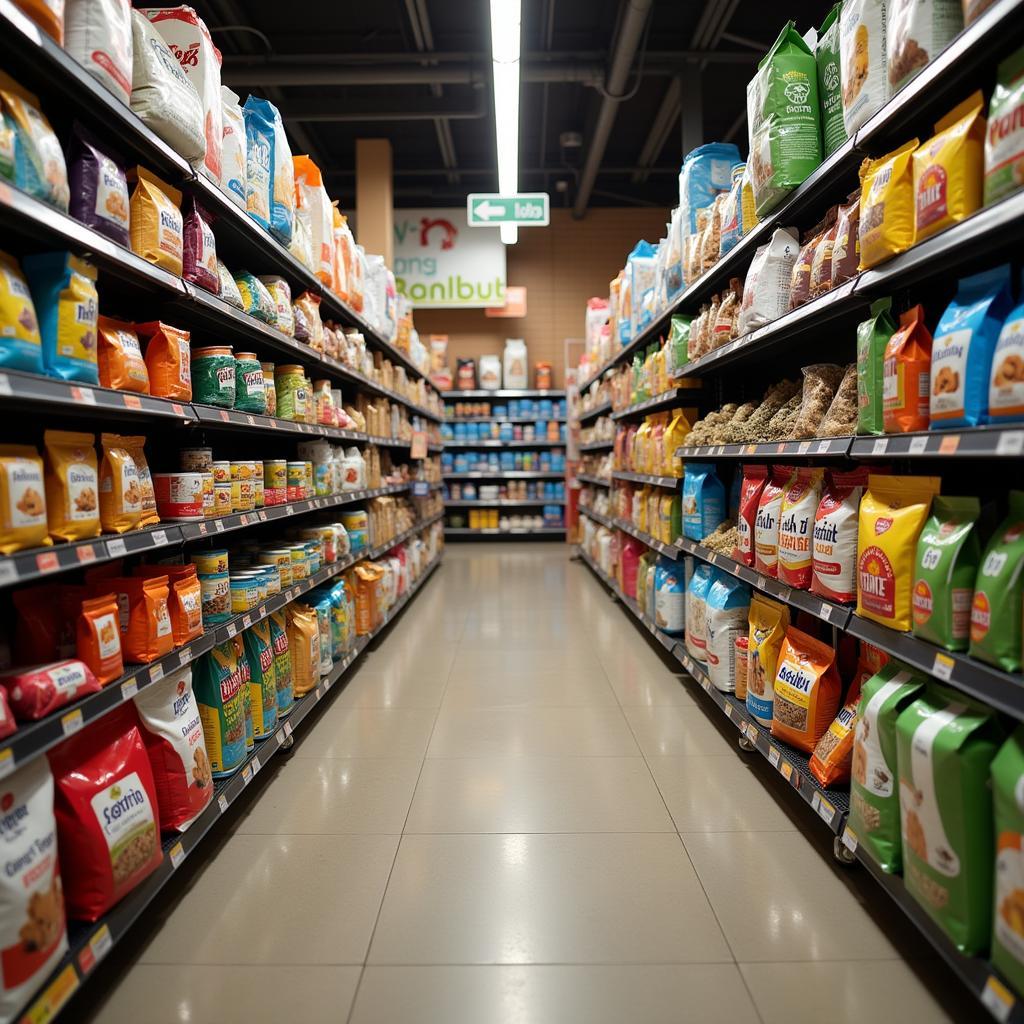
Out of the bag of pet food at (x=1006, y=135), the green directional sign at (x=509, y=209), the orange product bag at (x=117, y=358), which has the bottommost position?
the orange product bag at (x=117, y=358)

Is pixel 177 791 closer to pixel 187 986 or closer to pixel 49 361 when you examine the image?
pixel 187 986

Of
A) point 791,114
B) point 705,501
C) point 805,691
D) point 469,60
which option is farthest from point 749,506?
point 469,60

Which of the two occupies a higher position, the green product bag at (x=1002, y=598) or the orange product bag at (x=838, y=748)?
the green product bag at (x=1002, y=598)

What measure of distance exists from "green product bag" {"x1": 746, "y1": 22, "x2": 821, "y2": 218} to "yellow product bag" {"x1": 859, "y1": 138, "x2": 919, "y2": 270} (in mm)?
540

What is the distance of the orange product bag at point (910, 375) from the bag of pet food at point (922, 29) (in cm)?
55

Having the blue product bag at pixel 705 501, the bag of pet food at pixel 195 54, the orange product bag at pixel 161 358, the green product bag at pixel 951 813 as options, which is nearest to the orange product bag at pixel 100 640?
the orange product bag at pixel 161 358

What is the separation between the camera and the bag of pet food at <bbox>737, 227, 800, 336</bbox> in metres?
2.42

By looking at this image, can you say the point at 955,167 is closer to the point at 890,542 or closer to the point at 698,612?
the point at 890,542

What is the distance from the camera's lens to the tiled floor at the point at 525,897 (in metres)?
1.46

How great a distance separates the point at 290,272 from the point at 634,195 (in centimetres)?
931

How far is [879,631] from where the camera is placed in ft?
5.51

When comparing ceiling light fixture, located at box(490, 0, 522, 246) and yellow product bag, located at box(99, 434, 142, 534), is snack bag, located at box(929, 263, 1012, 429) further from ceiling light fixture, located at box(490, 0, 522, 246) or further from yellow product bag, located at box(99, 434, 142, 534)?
ceiling light fixture, located at box(490, 0, 522, 246)

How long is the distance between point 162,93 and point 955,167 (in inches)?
76.0

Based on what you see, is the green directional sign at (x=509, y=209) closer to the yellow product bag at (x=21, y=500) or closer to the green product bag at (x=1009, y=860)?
the yellow product bag at (x=21, y=500)
